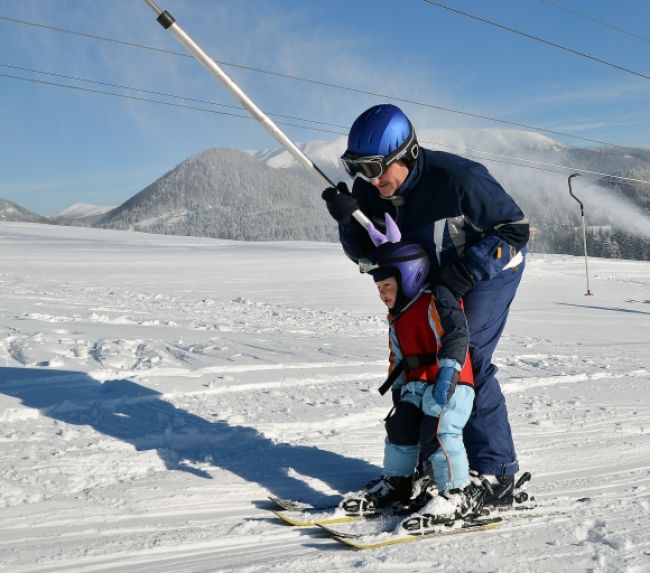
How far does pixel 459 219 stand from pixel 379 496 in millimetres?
1471

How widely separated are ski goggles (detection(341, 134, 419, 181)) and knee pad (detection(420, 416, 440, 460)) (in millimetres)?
1250

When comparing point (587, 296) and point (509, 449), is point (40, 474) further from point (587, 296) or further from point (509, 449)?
point (587, 296)

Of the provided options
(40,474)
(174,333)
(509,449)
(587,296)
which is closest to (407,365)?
(509,449)

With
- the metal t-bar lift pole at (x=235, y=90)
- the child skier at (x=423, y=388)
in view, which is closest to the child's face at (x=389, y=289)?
the child skier at (x=423, y=388)

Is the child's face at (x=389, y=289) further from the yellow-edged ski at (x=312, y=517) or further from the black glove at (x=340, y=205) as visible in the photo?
the yellow-edged ski at (x=312, y=517)

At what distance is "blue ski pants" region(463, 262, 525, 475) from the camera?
11.8 ft

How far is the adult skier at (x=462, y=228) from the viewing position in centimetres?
342

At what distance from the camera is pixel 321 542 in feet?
10.2

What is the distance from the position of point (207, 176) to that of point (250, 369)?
7278 inches

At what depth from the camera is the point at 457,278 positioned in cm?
340

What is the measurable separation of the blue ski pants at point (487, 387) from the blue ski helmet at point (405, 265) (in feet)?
1.16

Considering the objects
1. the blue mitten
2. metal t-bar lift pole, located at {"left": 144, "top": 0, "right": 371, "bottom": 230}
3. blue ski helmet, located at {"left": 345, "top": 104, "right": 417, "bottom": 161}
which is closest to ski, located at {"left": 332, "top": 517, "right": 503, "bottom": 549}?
the blue mitten

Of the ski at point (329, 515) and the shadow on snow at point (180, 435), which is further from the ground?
the shadow on snow at point (180, 435)

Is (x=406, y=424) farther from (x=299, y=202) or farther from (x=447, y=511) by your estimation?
(x=299, y=202)
